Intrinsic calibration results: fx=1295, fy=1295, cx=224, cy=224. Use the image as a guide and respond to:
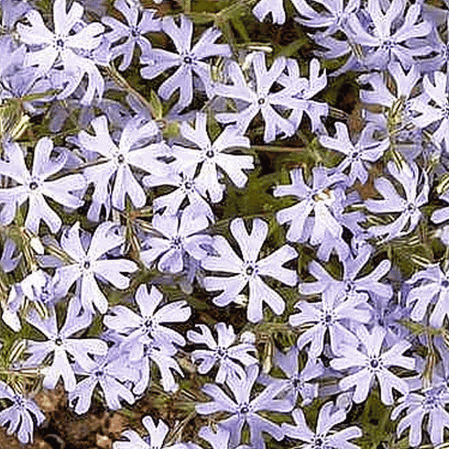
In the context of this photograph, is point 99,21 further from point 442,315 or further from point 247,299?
point 442,315

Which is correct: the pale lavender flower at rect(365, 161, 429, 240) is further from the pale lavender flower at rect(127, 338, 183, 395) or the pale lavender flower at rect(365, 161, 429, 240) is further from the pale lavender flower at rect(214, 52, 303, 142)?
the pale lavender flower at rect(127, 338, 183, 395)

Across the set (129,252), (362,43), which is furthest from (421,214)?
(129,252)

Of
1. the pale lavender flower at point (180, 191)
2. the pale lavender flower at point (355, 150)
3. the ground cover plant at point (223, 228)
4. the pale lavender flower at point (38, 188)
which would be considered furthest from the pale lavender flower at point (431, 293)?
the pale lavender flower at point (38, 188)

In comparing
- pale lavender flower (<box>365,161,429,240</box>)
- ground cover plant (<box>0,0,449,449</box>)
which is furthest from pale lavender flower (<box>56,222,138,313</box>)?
pale lavender flower (<box>365,161,429,240</box>)

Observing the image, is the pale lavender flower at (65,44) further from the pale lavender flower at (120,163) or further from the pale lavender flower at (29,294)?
the pale lavender flower at (29,294)

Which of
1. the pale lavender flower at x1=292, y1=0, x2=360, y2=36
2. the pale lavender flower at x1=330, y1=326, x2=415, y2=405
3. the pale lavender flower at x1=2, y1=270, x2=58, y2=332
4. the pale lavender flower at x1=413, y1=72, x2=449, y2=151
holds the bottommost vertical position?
the pale lavender flower at x1=330, y1=326, x2=415, y2=405
